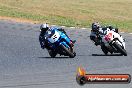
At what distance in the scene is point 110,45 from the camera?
22.5 metres

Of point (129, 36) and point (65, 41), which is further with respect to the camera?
point (129, 36)

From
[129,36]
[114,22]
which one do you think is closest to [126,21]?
[114,22]

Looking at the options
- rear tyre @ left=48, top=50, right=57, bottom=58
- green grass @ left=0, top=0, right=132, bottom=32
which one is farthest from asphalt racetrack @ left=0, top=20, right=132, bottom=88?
green grass @ left=0, top=0, right=132, bottom=32

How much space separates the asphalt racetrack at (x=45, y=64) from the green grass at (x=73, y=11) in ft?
39.8

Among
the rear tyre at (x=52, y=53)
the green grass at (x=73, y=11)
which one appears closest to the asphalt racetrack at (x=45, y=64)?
the rear tyre at (x=52, y=53)

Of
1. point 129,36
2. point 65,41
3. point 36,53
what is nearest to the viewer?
point 65,41

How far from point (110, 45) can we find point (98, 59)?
5.02ft

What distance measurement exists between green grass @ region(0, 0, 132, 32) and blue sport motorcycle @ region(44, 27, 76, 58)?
1815cm

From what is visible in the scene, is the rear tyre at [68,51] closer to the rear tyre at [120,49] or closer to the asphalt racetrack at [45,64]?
the asphalt racetrack at [45,64]

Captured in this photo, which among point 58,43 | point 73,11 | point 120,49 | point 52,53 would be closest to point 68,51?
point 58,43

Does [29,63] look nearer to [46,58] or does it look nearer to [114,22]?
[46,58]

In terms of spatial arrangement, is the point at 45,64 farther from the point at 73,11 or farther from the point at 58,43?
the point at 73,11

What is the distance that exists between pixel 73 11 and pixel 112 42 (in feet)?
96.6

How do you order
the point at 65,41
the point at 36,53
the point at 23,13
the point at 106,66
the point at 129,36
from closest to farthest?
the point at 106,66 → the point at 65,41 → the point at 36,53 → the point at 129,36 → the point at 23,13
